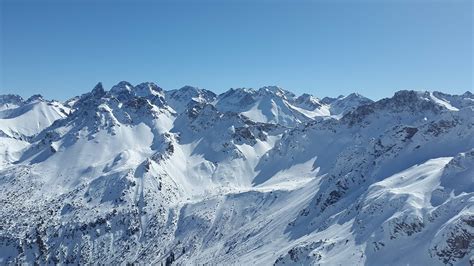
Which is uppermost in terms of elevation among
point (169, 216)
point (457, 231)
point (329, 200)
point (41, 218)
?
point (41, 218)

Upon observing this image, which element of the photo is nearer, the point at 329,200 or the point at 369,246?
the point at 369,246

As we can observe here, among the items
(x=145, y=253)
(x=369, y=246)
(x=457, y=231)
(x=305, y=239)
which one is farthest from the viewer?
(x=145, y=253)

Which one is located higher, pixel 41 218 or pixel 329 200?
pixel 41 218

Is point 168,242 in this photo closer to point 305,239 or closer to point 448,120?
point 305,239

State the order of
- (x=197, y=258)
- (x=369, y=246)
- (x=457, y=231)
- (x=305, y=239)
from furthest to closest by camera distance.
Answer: (x=197, y=258)
(x=305, y=239)
(x=369, y=246)
(x=457, y=231)

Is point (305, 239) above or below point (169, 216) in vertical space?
below

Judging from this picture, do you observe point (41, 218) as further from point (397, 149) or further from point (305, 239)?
point (397, 149)

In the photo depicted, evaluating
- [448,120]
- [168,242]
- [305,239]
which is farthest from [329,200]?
[168,242]

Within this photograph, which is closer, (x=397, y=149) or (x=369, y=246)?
(x=369, y=246)

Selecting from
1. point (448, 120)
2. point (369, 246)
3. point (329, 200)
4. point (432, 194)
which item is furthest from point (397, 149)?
point (369, 246)
